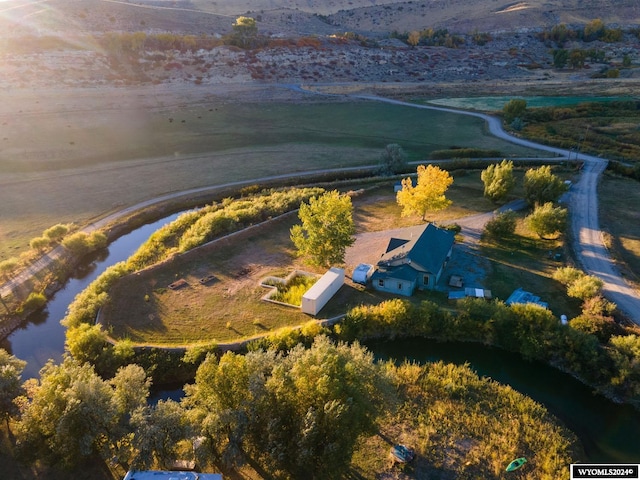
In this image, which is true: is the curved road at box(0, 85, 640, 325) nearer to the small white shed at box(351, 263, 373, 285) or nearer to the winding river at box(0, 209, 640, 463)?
the winding river at box(0, 209, 640, 463)

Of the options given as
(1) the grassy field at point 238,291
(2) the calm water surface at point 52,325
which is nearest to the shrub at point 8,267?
(2) the calm water surface at point 52,325

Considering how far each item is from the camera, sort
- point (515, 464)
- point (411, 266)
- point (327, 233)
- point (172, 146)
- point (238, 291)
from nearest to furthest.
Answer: point (515, 464), point (411, 266), point (238, 291), point (327, 233), point (172, 146)

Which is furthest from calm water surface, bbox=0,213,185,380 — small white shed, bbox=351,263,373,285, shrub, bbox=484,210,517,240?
shrub, bbox=484,210,517,240

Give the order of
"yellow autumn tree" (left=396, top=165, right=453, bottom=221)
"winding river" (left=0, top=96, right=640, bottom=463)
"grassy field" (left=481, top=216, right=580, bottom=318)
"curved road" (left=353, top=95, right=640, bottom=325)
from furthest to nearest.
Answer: "yellow autumn tree" (left=396, top=165, right=453, bottom=221)
"grassy field" (left=481, top=216, right=580, bottom=318)
"curved road" (left=353, top=95, right=640, bottom=325)
"winding river" (left=0, top=96, right=640, bottom=463)

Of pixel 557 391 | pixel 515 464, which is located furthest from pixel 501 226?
pixel 515 464

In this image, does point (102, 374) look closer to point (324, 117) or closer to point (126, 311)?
point (126, 311)

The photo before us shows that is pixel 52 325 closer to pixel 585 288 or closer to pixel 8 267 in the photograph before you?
pixel 8 267
